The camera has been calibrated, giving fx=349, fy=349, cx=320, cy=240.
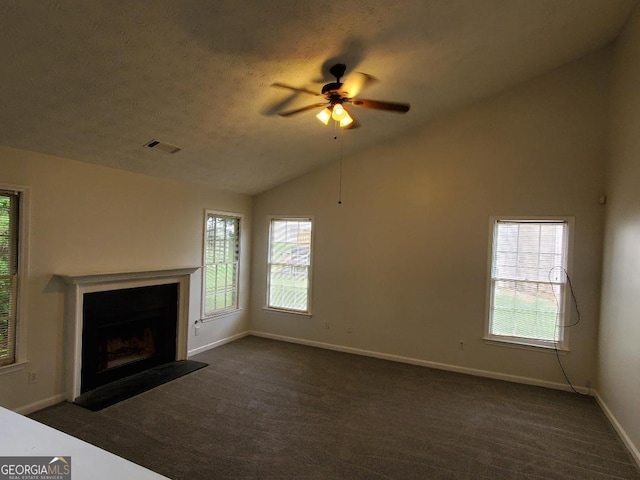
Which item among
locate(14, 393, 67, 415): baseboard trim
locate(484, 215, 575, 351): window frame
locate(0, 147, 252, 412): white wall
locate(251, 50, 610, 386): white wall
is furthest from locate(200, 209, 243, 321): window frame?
locate(484, 215, 575, 351): window frame

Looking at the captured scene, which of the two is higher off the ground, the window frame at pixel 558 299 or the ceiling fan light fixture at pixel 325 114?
the ceiling fan light fixture at pixel 325 114

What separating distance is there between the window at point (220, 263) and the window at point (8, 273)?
2.28 metres

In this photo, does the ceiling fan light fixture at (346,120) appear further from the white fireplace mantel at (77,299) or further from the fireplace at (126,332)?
the fireplace at (126,332)

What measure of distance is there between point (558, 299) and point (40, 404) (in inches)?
225

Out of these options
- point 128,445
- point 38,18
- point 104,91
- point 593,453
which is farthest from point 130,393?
point 593,453

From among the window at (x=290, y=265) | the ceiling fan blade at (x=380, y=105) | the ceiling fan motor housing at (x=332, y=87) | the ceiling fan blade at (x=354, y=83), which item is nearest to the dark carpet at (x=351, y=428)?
the window at (x=290, y=265)

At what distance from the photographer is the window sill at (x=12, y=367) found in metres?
3.08

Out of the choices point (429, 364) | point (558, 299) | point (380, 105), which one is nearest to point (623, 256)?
point (558, 299)

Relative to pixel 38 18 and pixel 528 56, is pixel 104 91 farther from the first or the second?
pixel 528 56

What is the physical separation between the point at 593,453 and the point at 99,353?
16.2ft

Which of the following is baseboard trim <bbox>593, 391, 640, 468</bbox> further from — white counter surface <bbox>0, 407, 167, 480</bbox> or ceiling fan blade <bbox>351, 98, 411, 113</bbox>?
white counter surface <bbox>0, 407, 167, 480</bbox>

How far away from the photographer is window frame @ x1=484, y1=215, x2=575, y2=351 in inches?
163

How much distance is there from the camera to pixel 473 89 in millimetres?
4191

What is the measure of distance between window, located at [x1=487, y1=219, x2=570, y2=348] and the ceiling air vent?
397cm
